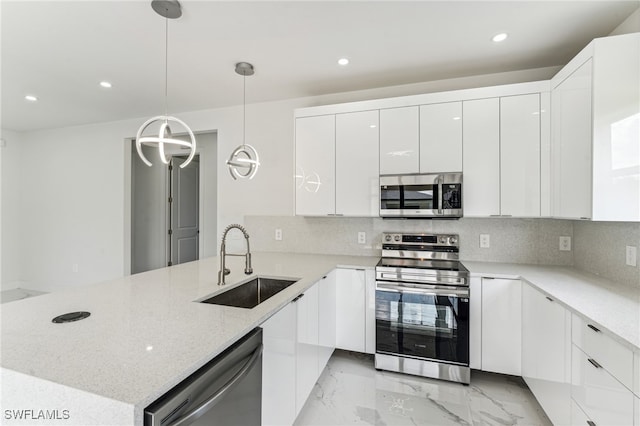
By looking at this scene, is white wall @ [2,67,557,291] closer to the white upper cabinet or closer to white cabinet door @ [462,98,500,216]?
white cabinet door @ [462,98,500,216]

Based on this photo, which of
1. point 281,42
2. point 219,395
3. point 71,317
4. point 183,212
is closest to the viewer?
point 219,395

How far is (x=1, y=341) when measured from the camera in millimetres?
964

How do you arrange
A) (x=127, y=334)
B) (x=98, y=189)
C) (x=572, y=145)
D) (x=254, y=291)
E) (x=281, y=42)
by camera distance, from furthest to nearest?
(x=98, y=189) < (x=281, y=42) < (x=254, y=291) < (x=572, y=145) < (x=127, y=334)

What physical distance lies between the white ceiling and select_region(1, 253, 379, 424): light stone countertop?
174 centimetres

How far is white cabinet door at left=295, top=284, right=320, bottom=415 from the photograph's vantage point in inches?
66.3

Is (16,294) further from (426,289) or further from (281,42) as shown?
(426,289)

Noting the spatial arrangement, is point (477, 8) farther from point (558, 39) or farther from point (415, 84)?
point (415, 84)

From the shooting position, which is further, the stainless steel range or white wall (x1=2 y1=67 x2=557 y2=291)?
white wall (x1=2 y1=67 x2=557 y2=291)

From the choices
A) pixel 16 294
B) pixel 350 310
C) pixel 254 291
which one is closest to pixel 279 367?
pixel 254 291

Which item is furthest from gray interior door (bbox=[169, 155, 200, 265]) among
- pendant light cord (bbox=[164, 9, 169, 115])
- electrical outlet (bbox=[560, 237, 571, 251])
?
electrical outlet (bbox=[560, 237, 571, 251])

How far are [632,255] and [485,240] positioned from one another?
0.98m

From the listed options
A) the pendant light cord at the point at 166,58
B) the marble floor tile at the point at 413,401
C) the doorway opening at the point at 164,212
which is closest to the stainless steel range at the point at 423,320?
the marble floor tile at the point at 413,401

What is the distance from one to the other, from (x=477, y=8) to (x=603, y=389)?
6.99ft

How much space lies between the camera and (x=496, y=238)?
2.61 m
